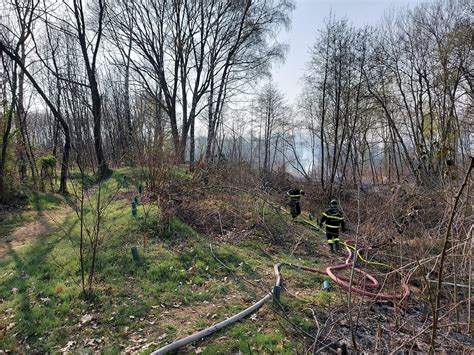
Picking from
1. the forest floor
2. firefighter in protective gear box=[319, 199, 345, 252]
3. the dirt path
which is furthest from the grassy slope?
firefighter in protective gear box=[319, 199, 345, 252]

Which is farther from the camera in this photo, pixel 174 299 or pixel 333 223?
pixel 333 223

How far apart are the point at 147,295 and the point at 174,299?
460mm

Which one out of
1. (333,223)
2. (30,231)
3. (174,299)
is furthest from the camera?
(30,231)

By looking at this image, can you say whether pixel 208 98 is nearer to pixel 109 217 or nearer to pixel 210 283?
pixel 109 217

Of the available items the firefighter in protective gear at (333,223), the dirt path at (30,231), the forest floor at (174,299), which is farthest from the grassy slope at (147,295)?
the firefighter in protective gear at (333,223)

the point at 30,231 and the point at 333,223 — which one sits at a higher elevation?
the point at 333,223

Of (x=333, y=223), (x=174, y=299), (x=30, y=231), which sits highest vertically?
(x=333, y=223)

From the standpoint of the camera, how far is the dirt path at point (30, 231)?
8.37m

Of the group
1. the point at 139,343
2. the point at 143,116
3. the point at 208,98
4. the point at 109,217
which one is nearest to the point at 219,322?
the point at 139,343

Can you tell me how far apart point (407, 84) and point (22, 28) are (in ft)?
71.1

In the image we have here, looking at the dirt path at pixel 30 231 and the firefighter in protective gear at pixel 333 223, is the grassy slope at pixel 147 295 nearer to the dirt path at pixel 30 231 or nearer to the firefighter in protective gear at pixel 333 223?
the dirt path at pixel 30 231

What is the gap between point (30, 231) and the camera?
31.3 ft

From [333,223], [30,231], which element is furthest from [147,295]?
[30,231]

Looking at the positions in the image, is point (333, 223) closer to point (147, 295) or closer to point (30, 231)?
point (147, 295)
